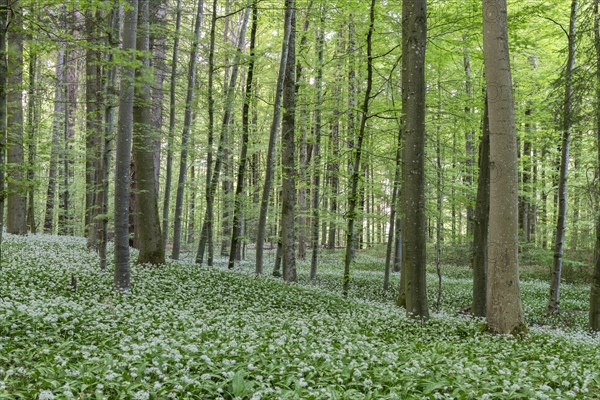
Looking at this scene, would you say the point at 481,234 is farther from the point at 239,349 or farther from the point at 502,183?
the point at 239,349

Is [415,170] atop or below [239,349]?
atop

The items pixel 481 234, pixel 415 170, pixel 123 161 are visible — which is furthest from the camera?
pixel 481 234

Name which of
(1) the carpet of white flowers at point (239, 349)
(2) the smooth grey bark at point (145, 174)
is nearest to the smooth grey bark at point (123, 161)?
(1) the carpet of white flowers at point (239, 349)

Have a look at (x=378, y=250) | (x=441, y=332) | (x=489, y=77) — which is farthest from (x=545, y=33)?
(x=378, y=250)

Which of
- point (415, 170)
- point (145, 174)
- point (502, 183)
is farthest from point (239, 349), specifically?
point (145, 174)

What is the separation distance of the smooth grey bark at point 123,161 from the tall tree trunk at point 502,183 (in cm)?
732

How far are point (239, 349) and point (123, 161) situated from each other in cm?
567

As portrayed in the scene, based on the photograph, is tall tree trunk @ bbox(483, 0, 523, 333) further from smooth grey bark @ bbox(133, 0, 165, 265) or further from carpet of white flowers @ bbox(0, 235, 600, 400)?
smooth grey bark @ bbox(133, 0, 165, 265)

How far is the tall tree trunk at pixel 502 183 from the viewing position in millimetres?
8133

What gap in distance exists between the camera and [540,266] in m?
25.2

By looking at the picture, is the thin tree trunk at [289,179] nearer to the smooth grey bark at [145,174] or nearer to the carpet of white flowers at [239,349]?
the carpet of white flowers at [239,349]

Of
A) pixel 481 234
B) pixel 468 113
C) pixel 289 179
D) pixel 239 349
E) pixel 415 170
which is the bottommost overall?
pixel 239 349

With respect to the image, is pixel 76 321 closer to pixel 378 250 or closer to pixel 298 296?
pixel 298 296

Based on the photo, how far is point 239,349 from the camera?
18.5 feet
